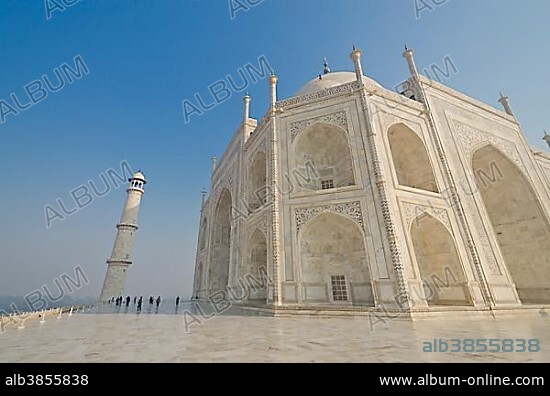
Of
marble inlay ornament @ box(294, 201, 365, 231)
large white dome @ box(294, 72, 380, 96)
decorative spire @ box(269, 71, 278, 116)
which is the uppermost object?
large white dome @ box(294, 72, 380, 96)

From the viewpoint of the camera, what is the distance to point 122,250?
25.5 metres

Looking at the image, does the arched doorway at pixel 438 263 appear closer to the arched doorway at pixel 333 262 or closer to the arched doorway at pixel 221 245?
the arched doorway at pixel 333 262

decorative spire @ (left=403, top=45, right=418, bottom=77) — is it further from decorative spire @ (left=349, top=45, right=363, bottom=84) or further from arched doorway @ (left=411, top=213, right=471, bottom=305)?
arched doorway @ (left=411, top=213, right=471, bottom=305)

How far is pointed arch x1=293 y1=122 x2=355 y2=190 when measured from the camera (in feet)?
42.8

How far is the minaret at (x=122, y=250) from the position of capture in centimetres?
2439

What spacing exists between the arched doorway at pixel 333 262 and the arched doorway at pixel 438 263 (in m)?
2.57

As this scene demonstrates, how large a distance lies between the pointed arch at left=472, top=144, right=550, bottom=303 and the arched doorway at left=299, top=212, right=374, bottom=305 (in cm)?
1006

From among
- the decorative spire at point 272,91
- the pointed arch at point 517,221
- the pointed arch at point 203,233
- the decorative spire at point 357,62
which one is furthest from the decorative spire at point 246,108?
the pointed arch at point 517,221

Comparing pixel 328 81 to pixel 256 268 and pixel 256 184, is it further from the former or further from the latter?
pixel 256 268

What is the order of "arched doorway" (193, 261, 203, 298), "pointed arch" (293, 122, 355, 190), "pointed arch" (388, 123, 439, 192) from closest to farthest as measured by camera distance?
1. "pointed arch" (388, 123, 439, 192)
2. "pointed arch" (293, 122, 355, 190)
3. "arched doorway" (193, 261, 203, 298)
